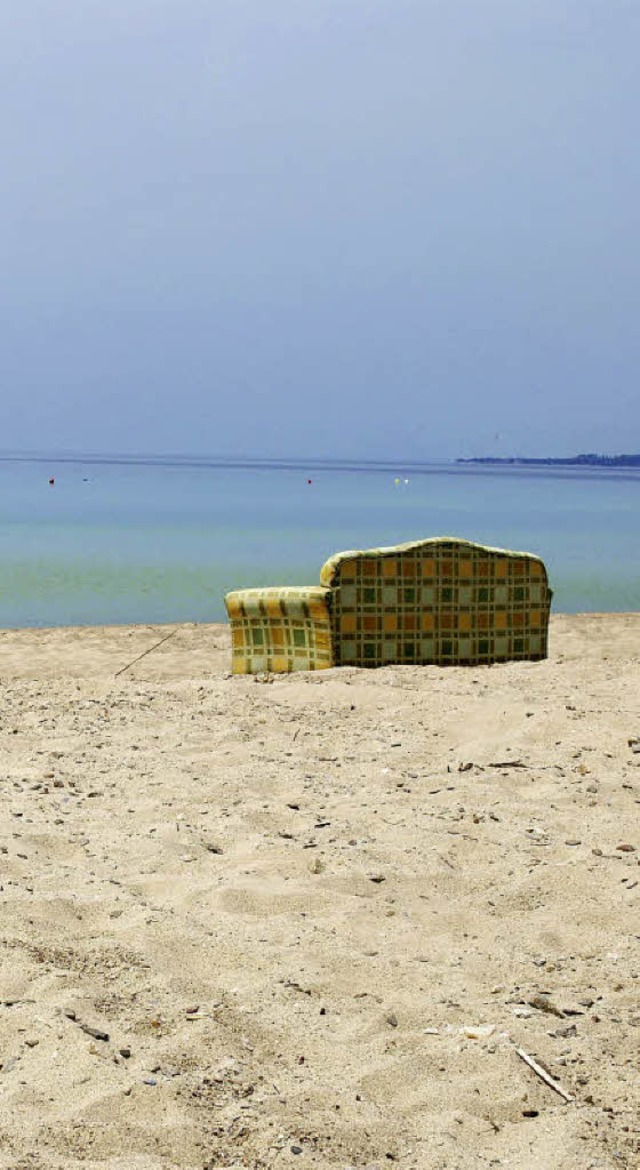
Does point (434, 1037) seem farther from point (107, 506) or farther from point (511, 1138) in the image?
point (107, 506)

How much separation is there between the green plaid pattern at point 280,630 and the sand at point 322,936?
1880mm

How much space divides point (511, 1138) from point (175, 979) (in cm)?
108

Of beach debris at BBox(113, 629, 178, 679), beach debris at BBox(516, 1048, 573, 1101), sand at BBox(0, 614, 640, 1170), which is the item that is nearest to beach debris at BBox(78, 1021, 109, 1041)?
sand at BBox(0, 614, 640, 1170)

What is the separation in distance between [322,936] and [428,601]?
5.21m

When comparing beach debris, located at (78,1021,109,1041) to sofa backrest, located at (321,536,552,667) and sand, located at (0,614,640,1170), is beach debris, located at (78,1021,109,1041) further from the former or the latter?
sofa backrest, located at (321,536,552,667)

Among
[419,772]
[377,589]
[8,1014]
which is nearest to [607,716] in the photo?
[419,772]

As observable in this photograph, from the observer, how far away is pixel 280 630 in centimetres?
892

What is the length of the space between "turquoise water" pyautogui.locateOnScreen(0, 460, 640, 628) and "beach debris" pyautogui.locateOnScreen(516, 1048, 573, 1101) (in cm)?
1315

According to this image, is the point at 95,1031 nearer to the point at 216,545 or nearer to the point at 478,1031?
the point at 478,1031

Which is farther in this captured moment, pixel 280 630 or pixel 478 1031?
pixel 280 630

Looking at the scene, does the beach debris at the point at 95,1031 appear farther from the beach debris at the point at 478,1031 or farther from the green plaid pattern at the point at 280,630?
the green plaid pattern at the point at 280,630

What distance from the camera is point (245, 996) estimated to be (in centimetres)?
320

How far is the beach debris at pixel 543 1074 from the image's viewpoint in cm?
272

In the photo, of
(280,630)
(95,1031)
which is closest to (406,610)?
(280,630)
